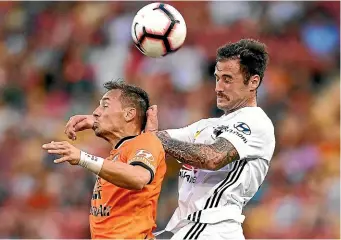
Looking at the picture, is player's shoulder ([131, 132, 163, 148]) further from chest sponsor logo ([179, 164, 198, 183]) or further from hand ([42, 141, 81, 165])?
hand ([42, 141, 81, 165])

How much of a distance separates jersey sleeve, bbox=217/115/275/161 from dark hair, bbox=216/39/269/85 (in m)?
0.32

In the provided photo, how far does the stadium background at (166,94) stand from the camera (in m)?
10.3

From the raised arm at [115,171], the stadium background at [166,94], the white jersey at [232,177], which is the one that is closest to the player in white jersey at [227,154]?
the white jersey at [232,177]

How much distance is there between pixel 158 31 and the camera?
241 inches

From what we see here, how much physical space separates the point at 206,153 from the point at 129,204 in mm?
623

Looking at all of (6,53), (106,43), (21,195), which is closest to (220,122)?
(21,195)

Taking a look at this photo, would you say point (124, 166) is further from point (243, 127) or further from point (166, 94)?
point (166, 94)

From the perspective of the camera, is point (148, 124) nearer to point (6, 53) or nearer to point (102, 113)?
point (102, 113)

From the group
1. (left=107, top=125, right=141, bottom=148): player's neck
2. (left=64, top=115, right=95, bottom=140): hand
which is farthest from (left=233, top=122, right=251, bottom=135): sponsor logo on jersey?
(left=64, top=115, right=95, bottom=140): hand

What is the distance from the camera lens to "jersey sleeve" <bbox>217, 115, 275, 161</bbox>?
548 centimetres

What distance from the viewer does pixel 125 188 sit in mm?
5102

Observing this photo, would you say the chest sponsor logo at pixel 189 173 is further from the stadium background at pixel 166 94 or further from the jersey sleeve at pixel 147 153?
the stadium background at pixel 166 94

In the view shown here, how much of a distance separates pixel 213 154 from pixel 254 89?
0.72 meters

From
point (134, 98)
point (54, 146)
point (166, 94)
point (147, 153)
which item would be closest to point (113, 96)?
point (134, 98)
